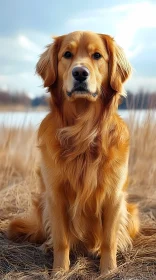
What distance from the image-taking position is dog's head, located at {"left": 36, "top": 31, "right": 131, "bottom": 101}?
9.21ft

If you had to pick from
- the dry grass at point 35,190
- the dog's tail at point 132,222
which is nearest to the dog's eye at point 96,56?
Answer: the dog's tail at point 132,222

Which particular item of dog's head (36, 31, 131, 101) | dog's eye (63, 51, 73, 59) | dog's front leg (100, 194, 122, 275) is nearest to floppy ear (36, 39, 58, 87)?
dog's head (36, 31, 131, 101)

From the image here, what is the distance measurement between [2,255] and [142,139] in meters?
3.11

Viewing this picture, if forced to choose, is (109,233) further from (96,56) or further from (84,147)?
(96,56)

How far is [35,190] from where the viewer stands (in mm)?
5445

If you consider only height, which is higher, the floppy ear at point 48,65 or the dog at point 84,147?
the floppy ear at point 48,65

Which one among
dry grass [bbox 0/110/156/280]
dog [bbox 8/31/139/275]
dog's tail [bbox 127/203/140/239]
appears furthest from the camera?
dog's tail [bbox 127/203/140/239]

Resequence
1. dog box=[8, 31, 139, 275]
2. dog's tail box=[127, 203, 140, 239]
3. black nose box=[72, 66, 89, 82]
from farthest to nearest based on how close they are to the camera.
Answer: dog's tail box=[127, 203, 140, 239] < dog box=[8, 31, 139, 275] < black nose box=[72, 66, 89, 82]

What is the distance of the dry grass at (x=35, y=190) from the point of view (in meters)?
3.11

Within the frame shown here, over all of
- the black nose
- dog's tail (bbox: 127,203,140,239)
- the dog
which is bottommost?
dog's tail (bbox: 127,203,140,239)

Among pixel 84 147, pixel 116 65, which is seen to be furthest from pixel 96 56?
pixel 84 147

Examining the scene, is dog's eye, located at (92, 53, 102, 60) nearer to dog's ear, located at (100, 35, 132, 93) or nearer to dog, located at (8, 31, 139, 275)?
dog, located at (8, 31, 139, 275)

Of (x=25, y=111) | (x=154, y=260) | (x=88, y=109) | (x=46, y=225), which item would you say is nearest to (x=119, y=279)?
(x=154, y=260)

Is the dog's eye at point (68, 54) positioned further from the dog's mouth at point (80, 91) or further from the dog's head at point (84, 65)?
the dog's mouth at point (80, 91)
